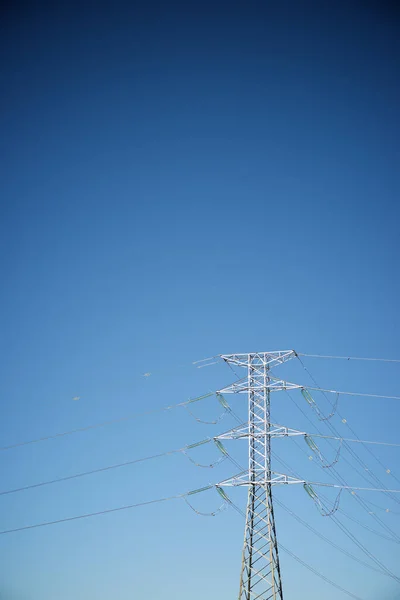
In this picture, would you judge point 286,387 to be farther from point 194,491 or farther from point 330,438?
point 194,491

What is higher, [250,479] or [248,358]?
[248,358]

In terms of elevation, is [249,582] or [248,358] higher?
[248,358]

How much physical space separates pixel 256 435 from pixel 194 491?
21.5 feet

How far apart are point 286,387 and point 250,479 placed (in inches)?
282

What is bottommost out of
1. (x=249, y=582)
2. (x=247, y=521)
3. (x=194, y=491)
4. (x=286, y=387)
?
(x=249, y=582)

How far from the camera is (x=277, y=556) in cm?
4834

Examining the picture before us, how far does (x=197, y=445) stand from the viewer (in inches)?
2126

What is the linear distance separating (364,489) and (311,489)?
379 cm

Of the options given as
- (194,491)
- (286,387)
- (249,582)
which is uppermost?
(286,387)

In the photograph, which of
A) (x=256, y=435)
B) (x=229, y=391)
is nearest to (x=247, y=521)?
(x=256, y=435)

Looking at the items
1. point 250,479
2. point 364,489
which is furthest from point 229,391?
point 364,489

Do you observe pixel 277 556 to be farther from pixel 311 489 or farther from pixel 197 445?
pixel 197 445

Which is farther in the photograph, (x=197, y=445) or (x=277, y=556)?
(x=197, y=445)

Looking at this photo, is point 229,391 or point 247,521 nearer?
point 247,521
